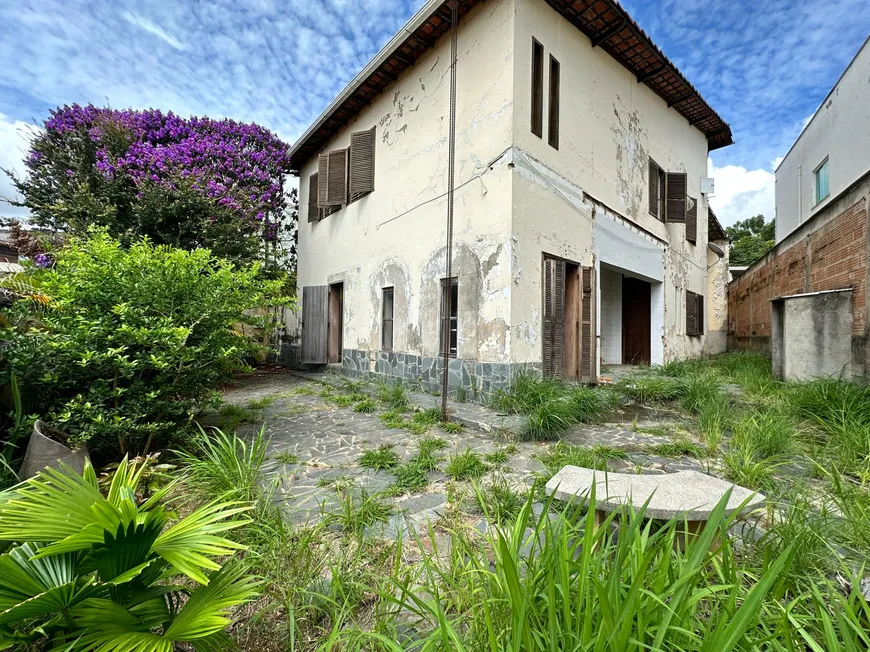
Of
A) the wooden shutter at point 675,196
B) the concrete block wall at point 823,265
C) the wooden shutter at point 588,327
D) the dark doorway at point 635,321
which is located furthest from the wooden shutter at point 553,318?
the dark doorway at point 635,321

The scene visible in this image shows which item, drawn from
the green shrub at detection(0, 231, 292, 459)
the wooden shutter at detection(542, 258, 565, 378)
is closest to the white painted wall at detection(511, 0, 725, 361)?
the wooden shutter at detection(542, 258, 565, 378)

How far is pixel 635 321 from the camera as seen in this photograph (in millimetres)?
9750

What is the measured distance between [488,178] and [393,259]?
235cm

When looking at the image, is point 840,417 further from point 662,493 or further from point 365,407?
point 365,407

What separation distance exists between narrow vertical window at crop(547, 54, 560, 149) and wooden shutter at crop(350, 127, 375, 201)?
11.3ft

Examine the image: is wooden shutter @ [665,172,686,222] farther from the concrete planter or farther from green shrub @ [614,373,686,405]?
the concrete planter

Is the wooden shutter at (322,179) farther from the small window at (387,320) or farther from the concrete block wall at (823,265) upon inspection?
the concrete block wall at (823,265)

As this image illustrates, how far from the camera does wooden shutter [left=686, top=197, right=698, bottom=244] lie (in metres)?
9.00

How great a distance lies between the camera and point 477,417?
14.4 ft

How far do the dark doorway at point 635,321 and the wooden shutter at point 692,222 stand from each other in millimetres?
1464

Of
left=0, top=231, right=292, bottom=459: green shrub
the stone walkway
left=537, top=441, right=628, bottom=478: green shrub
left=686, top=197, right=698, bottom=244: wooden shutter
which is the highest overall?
left=686, top=197, right=698, bottom=244: wooden shutter

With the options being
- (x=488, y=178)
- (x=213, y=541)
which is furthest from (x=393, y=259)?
(x=213, y=541)

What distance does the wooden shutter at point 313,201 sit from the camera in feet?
29.9

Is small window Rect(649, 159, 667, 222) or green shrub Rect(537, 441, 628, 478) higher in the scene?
small window Rect(649, 159, 667, 222)
